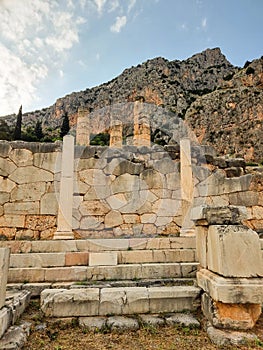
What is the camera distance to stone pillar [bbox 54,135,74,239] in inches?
240

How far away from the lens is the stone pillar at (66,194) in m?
6.11

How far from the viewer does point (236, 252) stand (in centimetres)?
325

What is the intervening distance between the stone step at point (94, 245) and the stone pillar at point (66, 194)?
78 centimetres

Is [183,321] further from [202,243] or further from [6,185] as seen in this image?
[6,185]

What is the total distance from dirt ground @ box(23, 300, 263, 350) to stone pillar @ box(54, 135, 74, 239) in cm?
274

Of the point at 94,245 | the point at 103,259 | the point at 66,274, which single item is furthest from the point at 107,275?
the point at 94,245

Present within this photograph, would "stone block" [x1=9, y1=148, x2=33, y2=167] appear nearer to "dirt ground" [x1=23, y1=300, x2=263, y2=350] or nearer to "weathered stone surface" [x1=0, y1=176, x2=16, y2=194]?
"weathered stone surface" [x1=0, y1=176, x2=16, y2=194]

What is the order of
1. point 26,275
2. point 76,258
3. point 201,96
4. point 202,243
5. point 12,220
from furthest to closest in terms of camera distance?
point 201,96 → point 12,220 → point 76,258 → point 26,275 → point 202,243

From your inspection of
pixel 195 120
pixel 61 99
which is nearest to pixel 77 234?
pixel 195 120

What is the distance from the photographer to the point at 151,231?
7133 millimetres

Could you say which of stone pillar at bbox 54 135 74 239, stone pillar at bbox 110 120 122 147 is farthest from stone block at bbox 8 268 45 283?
stone pillar at bbox 110 120 122 147

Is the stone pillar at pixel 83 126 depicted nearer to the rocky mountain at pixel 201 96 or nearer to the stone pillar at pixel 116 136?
the stone pillar at pixel 116 136

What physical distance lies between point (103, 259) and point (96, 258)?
131mm

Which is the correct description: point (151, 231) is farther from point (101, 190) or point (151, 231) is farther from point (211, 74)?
point (211, 74)
